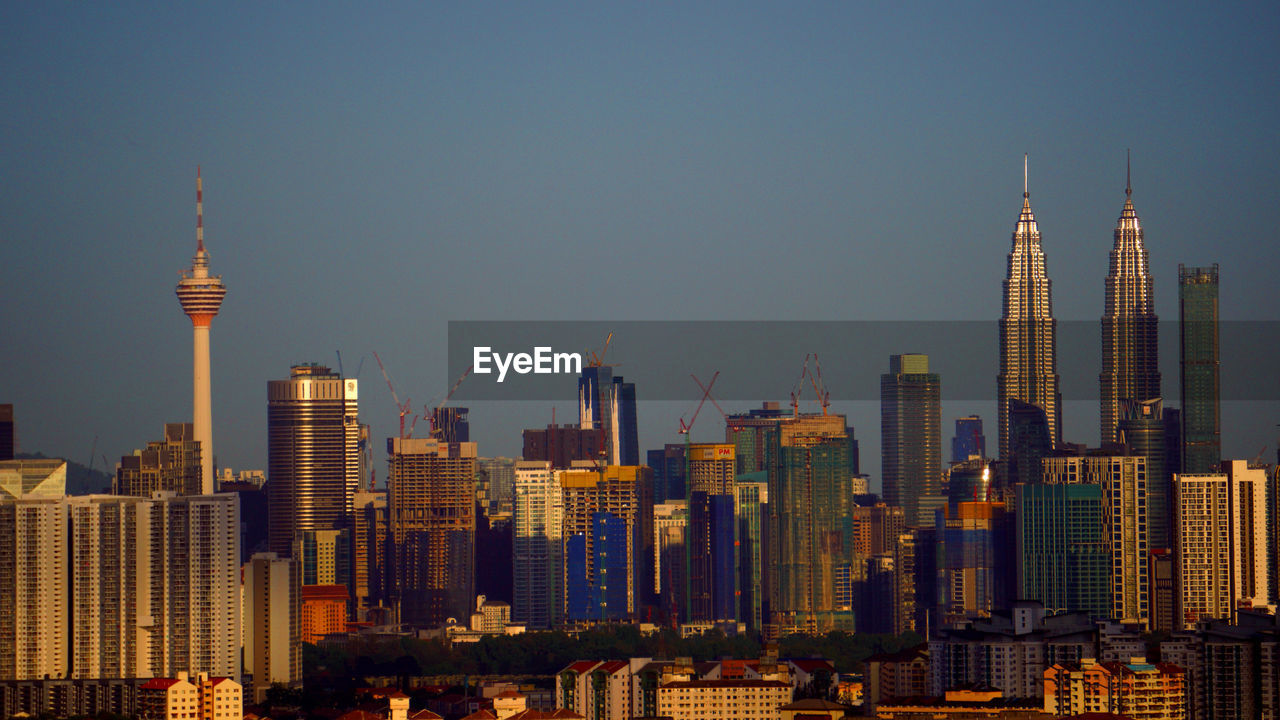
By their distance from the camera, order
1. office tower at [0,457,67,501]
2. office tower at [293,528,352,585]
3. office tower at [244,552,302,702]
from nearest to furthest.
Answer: office tower at [0,457,67,501]
office tower at [244,552,302,702]
office tower at [293,528,352,585]

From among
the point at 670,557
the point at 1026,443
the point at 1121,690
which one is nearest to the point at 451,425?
the point at 670,557

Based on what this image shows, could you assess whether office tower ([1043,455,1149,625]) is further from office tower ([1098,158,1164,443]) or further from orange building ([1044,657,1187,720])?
orange building ([1044,657,1187,720])

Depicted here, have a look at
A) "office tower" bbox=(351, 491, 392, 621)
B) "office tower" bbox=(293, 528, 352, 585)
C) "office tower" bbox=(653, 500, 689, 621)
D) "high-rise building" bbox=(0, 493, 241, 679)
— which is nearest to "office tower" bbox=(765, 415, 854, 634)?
"office tower" bbox=(653, 500, 689, 621)

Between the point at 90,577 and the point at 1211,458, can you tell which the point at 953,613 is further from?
the point at 90,577

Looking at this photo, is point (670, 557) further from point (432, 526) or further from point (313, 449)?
point (313, 449)

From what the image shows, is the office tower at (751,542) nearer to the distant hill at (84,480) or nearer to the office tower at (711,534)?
the office tower at (711,534)

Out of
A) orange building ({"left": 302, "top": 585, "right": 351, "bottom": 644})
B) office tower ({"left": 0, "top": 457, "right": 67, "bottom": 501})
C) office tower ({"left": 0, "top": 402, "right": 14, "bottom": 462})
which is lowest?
orange building ({"left": 302, "top": 585, "right": 351, "bottom": 644})

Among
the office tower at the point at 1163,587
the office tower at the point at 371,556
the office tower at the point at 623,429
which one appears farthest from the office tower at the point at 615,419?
the office tower at the point at 1163,587
